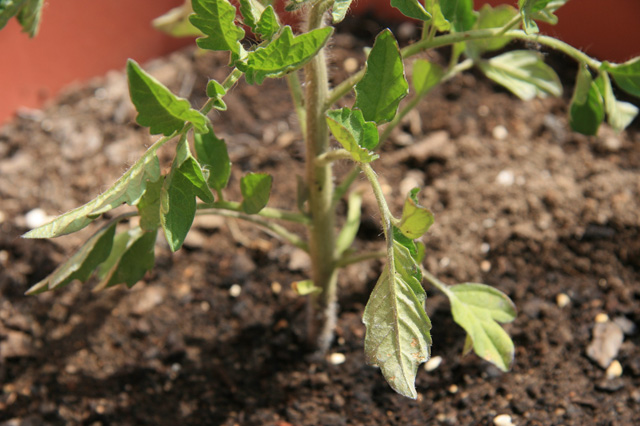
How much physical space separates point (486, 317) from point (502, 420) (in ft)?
0.64

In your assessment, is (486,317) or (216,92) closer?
(216,92)

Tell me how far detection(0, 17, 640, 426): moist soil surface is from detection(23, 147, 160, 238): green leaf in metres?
0.52

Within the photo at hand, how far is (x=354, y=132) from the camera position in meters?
0.65

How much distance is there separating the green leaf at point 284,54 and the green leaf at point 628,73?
416 millimetres

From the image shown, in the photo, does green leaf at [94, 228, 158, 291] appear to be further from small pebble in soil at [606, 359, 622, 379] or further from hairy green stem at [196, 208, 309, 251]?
small pebble in soil at [606, 359, 622, 379]

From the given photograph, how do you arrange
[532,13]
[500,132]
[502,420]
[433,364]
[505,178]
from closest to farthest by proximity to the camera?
[532,13] → [502,420] → [433,364] → [505,178] → [500,132]

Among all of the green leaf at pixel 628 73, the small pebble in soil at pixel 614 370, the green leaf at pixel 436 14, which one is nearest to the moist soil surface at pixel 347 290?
the small pebble in soil at pixel 614 370

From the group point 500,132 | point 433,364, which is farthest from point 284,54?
point 500,132

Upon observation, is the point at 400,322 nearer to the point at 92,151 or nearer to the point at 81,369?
the point at 81,369

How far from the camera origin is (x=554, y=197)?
48.9 inches

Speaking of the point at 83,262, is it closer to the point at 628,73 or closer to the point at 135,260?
the point at 135,260

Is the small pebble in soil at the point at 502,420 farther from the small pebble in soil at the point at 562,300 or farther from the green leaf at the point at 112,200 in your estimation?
the green leaf at the point at 112,200

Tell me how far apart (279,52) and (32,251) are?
0.90m

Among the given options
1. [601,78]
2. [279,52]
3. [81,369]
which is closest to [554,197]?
[601,78]
